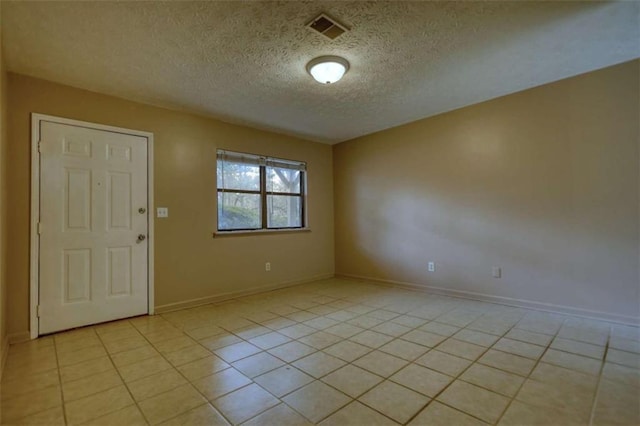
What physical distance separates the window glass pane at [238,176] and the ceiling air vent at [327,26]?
2.41m

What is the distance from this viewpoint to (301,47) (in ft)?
8.00

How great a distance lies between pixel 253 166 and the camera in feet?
14.7

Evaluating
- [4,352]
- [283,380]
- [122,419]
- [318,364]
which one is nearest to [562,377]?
[318,364]

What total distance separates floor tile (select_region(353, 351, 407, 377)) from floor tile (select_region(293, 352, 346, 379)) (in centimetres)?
16

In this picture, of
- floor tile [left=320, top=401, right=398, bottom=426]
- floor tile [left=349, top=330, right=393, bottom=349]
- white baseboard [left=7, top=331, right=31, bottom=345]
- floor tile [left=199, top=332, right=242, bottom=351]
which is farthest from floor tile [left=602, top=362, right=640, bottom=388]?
white baseboard [left=7, top=331, right=31, bottom=345]

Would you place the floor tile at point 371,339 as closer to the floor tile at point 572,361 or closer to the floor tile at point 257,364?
the floor tile at point 257,364

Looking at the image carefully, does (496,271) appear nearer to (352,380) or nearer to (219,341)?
(352,380)

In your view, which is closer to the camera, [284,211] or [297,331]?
[297,331]

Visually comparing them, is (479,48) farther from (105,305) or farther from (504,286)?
(105,305)

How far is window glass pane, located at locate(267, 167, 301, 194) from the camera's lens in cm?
472

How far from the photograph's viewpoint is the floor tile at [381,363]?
2104mm

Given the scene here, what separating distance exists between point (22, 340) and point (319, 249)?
3719 millimetres

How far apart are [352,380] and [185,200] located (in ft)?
9.42

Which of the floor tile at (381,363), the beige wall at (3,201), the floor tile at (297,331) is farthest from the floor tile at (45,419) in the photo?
the floor tile at (381,363)
